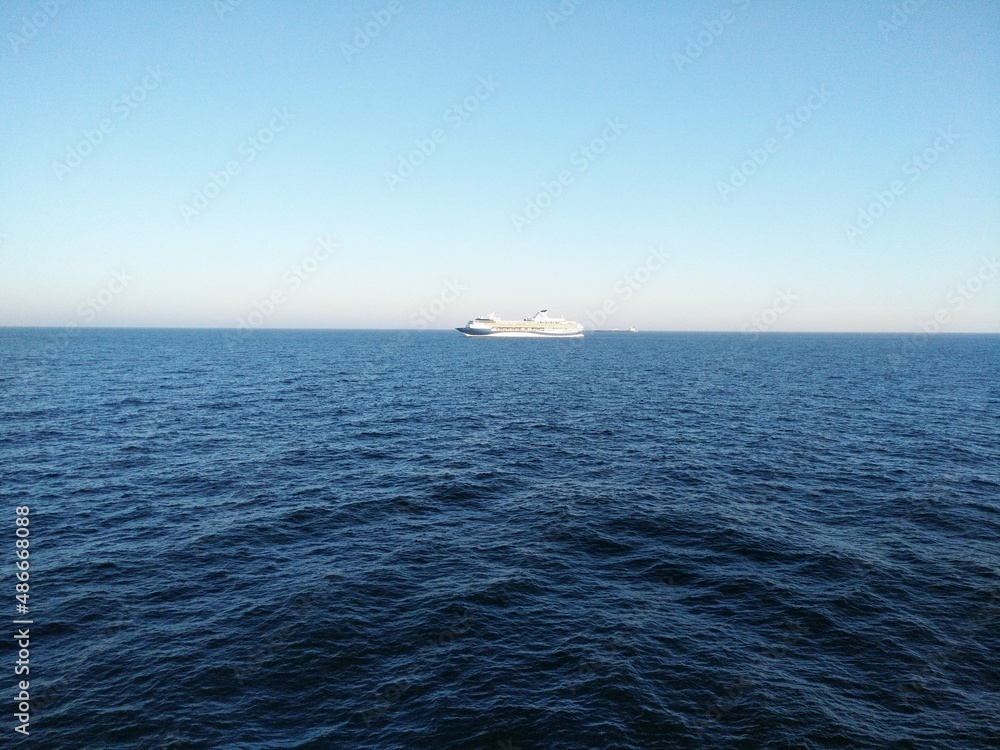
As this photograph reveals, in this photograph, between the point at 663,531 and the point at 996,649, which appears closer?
the point at 996,649

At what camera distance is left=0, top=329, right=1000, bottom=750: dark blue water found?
58.2 ft

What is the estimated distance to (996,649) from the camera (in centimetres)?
2109

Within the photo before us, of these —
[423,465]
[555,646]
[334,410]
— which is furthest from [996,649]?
[334,410]

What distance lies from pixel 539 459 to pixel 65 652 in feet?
117

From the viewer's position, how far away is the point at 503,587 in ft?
84.8

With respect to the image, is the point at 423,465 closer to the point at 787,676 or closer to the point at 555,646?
the point at 555,646

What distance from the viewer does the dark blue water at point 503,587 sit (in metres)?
17.8

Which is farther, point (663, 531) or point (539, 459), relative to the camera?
point (539, 459)

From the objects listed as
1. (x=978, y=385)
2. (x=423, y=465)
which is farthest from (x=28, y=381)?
(x=978, y=385)

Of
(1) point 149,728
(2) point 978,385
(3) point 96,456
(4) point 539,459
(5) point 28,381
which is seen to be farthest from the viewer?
(2) point 978,385

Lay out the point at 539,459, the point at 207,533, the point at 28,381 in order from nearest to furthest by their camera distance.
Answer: the point at 207,533, the point at 539,459, the point at 28,381

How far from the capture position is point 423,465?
152 feet

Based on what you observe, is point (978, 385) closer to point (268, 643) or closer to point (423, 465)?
point (423, 465)

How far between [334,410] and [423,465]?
29.4 meters
